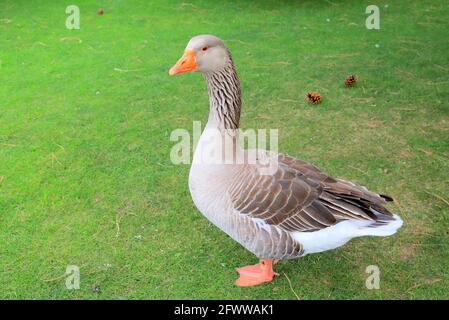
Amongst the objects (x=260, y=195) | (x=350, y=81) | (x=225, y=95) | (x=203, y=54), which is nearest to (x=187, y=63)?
(x=203, y=54)

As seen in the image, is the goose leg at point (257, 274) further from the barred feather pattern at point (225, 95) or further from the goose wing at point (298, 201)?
the barred feather pattern at point (225, 95)

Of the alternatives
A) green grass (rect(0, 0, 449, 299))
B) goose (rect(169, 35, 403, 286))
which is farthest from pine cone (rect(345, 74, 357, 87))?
goose (rect(169, 35, 403, 286))

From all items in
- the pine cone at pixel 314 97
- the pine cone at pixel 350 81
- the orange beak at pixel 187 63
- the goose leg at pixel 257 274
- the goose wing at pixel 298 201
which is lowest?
the goose leg at pixel 257 274

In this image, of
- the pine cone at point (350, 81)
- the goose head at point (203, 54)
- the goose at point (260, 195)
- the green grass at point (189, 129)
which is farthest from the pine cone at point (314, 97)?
the goose head at point (203, 54)

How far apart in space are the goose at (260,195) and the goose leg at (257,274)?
14 cm

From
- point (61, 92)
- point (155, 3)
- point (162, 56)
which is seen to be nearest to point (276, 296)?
point (61, 92)

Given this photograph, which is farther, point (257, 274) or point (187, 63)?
point (257, 274)

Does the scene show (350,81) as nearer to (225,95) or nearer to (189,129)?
(189,129)

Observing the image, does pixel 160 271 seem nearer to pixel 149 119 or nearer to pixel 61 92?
pixel 149 119

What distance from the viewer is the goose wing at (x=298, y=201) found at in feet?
7.71

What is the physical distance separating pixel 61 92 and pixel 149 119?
1.19 metres

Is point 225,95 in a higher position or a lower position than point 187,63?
lower

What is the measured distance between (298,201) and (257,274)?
0.54 m

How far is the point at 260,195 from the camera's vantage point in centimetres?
236
